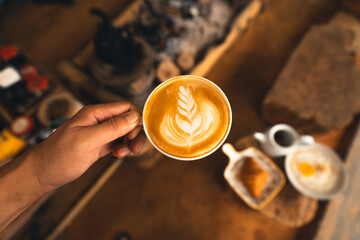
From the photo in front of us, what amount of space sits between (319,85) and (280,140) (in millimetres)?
977

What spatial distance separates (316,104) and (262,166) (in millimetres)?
1042

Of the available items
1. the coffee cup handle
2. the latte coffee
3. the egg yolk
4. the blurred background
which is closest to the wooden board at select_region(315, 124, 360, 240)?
the blurred background

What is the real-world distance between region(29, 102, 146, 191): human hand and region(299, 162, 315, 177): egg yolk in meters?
1.64

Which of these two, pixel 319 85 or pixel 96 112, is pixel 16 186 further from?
pixel 319 85

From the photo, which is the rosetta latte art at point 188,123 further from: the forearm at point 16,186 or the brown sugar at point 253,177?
the forearm at point 16,186

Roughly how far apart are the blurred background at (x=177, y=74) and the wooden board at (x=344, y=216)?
0.01 meters

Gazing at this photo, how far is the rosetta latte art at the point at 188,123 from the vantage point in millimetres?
1438

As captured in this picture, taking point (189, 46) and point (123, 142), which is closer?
point (123, 142)

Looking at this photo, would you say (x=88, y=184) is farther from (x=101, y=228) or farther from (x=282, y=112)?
(x=282, y=112)

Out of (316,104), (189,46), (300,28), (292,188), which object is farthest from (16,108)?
(300,28)

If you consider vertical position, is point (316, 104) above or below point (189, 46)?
below

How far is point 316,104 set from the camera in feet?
7.73

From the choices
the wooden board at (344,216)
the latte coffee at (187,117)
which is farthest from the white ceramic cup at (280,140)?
the wooden board at (344,216)

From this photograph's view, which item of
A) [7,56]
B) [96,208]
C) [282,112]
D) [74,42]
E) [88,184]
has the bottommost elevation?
[282,112]
